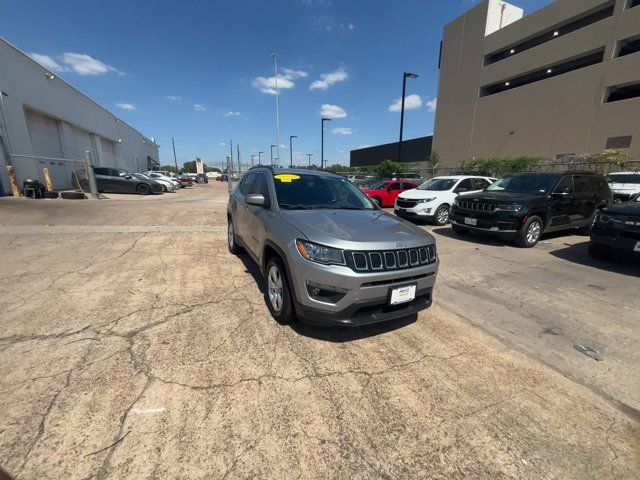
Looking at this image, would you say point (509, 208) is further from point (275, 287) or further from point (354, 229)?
point (275, 287)

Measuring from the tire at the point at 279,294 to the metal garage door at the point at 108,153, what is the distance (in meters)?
28.9

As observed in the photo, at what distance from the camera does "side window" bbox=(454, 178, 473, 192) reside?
9.98 meters

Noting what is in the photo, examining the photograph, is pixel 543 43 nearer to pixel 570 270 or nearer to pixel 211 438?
pixel 570 270

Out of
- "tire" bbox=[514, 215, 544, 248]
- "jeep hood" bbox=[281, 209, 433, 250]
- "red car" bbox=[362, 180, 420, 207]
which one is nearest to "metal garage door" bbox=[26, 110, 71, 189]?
"red car" bbox=[362, 180, 420, 207]

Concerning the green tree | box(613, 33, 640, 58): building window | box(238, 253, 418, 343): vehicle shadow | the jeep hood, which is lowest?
box(238, 253, 418, 343): vehicle shadow

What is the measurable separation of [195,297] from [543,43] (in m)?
35.5

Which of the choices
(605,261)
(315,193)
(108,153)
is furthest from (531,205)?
(108,153)

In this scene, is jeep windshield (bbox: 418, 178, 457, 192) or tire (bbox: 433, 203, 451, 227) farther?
jeep windshield (bbox: 418, 178, 457, 192)

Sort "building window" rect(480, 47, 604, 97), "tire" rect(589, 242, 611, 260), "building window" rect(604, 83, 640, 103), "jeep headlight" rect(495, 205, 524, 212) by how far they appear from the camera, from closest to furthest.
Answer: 1. "tire" rect(589, 242, 611, 260)
2. "jeep headlight" rect(495, 205, 524, 212)
3. "building window" rect(604, 83, 640, 103)
4. "building window" rect(480, 47, 604, 97)

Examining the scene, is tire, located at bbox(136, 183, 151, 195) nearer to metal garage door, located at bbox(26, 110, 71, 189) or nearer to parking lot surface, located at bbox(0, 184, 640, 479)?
metal garage door, located at bbox(26, 110, 71, 189)

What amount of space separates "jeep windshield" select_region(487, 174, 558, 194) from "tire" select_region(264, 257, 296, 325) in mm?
6991

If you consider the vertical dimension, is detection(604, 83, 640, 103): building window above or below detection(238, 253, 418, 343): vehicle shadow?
above

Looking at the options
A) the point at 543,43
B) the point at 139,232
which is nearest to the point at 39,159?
the point at 139,232

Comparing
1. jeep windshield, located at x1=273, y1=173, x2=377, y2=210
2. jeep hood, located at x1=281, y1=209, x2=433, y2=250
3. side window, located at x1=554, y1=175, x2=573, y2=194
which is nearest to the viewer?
jeep hood, located at x1=281, y1=209, x2=433, y2=250
